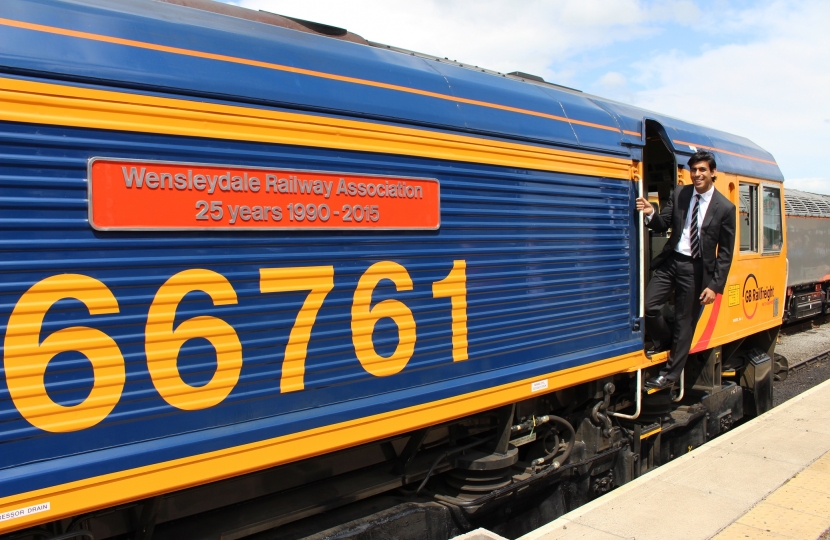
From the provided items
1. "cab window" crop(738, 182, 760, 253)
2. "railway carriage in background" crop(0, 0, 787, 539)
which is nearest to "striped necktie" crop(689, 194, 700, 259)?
"railway carriage in background" crop(0, 0, 787, 539)

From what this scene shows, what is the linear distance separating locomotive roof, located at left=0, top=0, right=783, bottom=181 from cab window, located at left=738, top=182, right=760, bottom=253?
2519 mm

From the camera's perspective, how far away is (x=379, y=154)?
10.1 ft

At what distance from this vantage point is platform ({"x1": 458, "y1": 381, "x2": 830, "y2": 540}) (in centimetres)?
367

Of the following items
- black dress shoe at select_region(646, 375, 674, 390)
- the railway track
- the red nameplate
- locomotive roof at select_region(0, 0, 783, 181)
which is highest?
locomotive roof at select_region(0, 0, 783, 181)

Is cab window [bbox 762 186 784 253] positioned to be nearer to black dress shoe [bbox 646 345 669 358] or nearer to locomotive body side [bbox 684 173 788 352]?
locomotive body side [bbox 684 173 788 352]

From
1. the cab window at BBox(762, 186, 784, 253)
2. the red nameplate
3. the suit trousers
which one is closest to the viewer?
the red nameplate

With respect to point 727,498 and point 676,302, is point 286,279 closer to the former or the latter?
point 727,498

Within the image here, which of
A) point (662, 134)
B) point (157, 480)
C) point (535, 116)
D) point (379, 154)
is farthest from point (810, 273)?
point (157, 480)

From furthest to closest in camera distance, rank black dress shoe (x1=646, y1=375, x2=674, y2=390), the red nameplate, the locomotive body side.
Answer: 1. the locomotive body side
2. black dress shoe (x1=646, y1=375, x2=674, y2=390)
3. the red nameplate

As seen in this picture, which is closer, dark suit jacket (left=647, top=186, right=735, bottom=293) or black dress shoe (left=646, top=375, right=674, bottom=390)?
dark suit jacket (left=647, top=186, right=735, bottom=293)

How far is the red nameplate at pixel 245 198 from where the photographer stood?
229 centimetres

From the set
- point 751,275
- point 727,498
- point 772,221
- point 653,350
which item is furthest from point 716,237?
point 772,221

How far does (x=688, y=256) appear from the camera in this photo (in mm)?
5070

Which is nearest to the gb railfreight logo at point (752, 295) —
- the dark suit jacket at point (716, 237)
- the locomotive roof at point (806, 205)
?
the dark suit jacket at point (716, 237)
